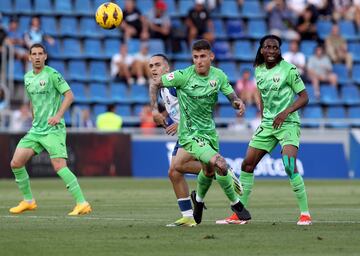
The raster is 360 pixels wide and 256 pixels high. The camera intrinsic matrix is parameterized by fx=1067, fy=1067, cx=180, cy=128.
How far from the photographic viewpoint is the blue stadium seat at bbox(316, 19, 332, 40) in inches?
1448

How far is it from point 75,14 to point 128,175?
671cm

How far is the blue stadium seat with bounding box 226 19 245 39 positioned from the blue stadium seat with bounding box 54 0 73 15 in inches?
214

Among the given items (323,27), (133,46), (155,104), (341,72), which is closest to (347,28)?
(323,27)

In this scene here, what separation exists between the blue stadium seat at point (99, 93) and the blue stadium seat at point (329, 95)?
7149 mm

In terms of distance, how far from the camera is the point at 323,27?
3694cm

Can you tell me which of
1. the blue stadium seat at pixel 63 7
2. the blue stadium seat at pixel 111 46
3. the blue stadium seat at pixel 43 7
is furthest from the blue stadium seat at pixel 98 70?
the blue stadium seat at pixel 43 7

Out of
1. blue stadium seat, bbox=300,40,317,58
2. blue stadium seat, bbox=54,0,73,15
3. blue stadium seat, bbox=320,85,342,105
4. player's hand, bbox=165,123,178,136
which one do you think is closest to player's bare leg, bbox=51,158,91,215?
player's hand, bbox=165,123,178,136

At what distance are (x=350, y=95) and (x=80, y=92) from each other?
29.9 ft

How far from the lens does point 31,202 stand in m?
16.2

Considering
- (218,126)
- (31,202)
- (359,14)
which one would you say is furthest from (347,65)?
(31,202)

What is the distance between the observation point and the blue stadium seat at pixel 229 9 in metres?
35.8

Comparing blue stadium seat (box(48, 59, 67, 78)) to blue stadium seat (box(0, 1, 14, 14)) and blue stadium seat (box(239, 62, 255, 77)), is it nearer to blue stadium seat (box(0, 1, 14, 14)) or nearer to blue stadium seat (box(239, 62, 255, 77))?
blue stadium seat (box(0, 1, 14, 14))

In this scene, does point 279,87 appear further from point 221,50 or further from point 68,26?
point 221,50

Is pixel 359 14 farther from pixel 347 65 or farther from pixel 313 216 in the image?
pixel 313 216
